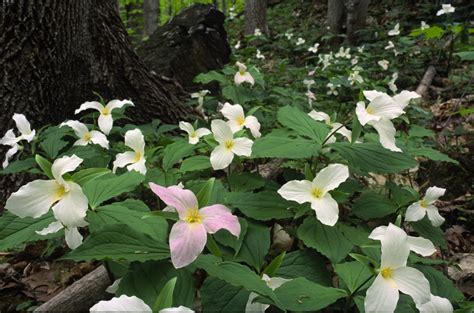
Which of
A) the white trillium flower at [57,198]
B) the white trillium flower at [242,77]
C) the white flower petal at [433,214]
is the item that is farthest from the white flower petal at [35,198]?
the white trillium flower at [242,77]

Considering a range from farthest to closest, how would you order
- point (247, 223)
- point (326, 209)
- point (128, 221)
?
point (247, 223) < point (326, 209) < point (128, 221)

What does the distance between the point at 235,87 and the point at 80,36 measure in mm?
Answer: 1069

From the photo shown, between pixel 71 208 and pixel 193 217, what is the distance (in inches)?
12.0

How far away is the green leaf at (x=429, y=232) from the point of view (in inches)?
56.7

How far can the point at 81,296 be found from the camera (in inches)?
54.9

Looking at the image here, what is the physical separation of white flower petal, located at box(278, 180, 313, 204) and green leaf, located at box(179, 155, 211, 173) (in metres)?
0.44

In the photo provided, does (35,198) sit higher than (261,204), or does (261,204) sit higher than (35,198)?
(35,198)

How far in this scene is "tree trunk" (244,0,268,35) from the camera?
28.2ft

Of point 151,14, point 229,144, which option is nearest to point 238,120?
point 229,144

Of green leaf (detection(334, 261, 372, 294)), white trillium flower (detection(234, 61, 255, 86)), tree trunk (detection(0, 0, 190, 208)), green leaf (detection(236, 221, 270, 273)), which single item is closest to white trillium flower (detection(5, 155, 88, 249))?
green leaf (detection(236, 221, 270, 273))

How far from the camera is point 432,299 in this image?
93 centimetres

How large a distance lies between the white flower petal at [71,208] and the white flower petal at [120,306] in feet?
1.08

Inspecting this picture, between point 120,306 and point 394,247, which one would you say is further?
point 394,247

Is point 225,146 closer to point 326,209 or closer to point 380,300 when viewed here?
point 326,209
